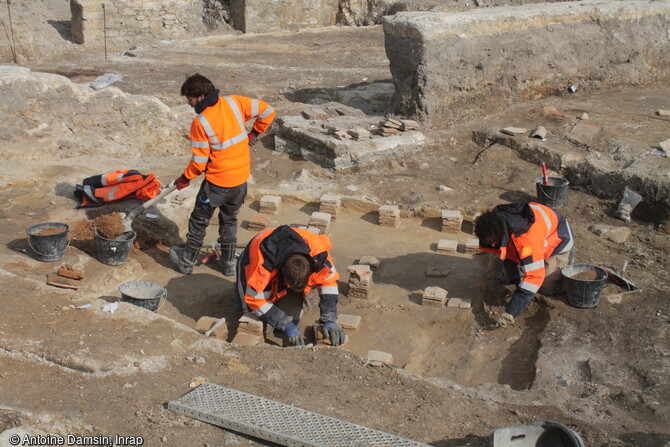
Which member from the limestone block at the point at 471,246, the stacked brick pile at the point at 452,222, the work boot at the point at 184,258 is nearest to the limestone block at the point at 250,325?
the work boot at the point at 184,258

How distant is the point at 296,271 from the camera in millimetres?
5086

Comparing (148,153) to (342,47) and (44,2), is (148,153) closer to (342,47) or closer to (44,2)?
(342,47)

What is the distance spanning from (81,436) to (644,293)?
4.71m

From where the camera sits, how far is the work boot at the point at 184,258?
22.6ft

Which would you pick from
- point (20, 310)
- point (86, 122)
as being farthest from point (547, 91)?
point (20, 310)

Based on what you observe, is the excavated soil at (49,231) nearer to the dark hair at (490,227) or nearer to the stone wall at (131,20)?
the dark hair at (490,227)

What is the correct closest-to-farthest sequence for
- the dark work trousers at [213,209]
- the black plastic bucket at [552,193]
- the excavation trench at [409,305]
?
1. the excavation trench at [409,305]
2. the dark work trousers at [213,209]
3. the black plastic bucket at [552,193]

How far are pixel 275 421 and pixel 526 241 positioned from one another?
2741 millimetres

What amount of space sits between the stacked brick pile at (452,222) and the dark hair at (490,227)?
6.55 ft

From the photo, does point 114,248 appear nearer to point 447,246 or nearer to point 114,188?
point 114,188

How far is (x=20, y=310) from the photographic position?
5133 mm

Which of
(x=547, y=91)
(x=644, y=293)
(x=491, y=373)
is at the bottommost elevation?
(x=491, y=373)

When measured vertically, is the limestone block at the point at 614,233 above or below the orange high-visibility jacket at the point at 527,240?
below

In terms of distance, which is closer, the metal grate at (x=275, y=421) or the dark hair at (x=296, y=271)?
the metal grate at (x=275, y=421)
